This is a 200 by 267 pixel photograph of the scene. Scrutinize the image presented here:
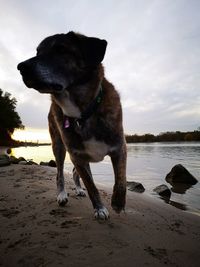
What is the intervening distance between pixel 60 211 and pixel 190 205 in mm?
3943

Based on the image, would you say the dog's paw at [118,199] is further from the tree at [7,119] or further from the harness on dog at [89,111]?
the tree at [7,119]

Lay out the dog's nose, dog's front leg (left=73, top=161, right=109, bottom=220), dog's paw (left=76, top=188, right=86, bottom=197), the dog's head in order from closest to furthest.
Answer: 1. the dog's nose
2. the dog's head
3. dog's front leg (left=73, top=161, right=109, bottom=220)
4. dog's paw (left=76, top=188, right=86, bottom=197)

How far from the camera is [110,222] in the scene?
151 inches

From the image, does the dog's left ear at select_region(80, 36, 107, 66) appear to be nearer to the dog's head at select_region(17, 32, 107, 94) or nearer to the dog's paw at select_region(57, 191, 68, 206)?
the dog's head at select_region(17, 32, 107, 94)

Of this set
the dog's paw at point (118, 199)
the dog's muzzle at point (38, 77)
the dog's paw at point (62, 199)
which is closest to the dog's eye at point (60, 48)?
the dog's muzzle at point (38, 77)

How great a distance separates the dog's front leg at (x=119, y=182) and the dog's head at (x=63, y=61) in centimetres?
122

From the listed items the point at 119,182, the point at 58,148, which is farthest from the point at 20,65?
the point at 58,148

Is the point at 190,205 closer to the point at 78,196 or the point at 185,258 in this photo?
the point at 78,196

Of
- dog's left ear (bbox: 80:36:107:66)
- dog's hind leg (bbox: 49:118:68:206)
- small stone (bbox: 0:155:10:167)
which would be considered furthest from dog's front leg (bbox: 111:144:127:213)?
small stone (bbox: 0:155:10:167)

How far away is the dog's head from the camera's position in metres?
3.61

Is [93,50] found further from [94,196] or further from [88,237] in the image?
[88,237]

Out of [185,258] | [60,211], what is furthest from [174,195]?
[185,258]

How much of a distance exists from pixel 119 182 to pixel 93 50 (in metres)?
1.91

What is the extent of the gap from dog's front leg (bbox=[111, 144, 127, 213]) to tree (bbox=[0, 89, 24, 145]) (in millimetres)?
47948
